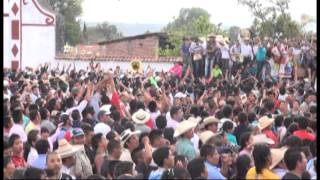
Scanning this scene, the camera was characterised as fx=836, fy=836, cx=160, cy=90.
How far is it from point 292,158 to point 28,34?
23.2 m

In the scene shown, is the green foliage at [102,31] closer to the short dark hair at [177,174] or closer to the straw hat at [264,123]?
the straw hat at [264,123]

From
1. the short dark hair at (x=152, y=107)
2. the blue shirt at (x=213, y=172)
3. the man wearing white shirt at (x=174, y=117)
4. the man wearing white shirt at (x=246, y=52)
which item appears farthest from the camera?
the man wearing white shirt at (x=246, y=52)

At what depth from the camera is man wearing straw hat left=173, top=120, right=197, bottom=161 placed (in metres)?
10.3

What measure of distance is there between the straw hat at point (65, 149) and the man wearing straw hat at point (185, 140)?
1.30 metres

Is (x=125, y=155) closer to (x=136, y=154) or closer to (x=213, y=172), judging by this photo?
(x=136, y=154)

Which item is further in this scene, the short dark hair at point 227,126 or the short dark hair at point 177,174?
the short dark hair at point 227,126

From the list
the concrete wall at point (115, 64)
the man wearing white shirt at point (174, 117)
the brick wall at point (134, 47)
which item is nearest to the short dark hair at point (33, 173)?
the man wearing white shirt at point (174, 117)

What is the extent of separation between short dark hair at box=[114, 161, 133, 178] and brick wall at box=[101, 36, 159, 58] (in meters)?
27.5

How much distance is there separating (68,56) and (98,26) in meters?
40.5

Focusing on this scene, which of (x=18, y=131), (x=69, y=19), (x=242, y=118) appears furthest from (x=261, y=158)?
(x=69, y=19)

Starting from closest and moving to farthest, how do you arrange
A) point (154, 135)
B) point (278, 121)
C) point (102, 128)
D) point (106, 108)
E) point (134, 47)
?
point (154, 135), point (102, 128), point (278, 121), point (106, 108), point (134, 47)

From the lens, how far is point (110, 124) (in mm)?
12219

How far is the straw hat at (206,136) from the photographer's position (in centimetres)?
1045

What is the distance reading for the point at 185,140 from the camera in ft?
34.4
